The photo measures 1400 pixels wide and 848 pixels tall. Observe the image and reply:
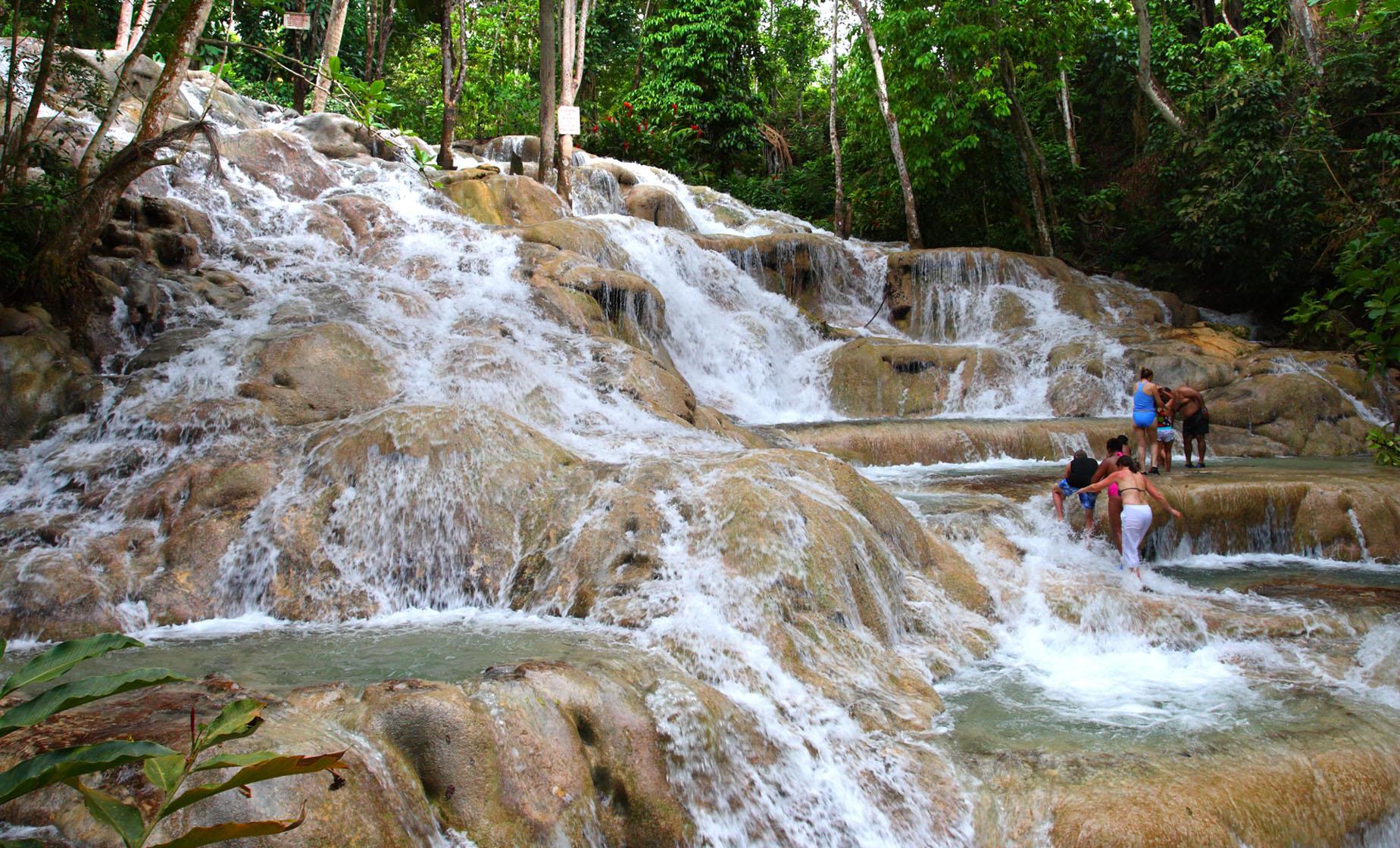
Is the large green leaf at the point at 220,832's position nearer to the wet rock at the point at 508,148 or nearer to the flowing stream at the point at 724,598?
the flowing stream at the point at 724,598

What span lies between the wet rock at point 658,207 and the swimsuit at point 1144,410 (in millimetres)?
10315

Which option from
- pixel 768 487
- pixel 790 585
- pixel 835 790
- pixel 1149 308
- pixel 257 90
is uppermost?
pixel 257 90

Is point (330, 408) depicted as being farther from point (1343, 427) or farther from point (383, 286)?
point (1343, 427)

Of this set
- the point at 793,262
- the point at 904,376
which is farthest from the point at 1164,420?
the point at 793,262

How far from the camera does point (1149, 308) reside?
1688 centimetres

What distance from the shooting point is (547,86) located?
15.2 m

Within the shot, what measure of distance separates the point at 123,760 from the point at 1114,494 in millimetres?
8056

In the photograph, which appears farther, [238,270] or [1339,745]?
[238,270]

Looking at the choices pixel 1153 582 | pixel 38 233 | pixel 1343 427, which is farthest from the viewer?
pixel 1343 427

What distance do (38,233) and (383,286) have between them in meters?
3.29

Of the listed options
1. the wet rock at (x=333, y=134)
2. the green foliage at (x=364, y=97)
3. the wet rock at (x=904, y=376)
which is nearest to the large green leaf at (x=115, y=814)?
the green foliage at (x=364, y=97)

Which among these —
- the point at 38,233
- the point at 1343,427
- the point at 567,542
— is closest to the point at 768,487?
the point at 567,542

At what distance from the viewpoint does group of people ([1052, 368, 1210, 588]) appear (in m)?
7.80

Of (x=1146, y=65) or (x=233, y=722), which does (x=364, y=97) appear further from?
(x=1146, y=65)
